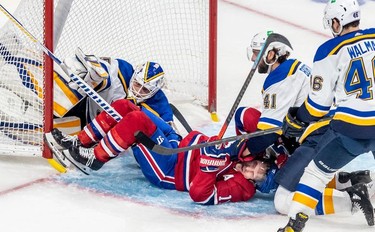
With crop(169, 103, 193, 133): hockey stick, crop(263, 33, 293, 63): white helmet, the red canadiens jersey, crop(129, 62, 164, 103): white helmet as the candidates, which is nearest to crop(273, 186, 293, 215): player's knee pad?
the red canadiens jersey

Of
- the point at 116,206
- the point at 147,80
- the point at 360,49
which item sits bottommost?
the point at 116,206

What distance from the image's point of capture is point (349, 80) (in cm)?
359

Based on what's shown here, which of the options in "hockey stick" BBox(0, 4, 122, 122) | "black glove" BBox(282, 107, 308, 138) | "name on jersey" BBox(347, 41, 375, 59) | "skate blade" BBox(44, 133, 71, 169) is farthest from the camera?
"skate blade" BBox(44, 133, 71, 169)

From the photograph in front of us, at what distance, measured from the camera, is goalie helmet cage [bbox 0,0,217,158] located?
172 inches

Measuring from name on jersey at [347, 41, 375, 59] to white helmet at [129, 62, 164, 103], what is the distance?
40.0 inches

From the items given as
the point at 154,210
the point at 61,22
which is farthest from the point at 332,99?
the point at 61,22

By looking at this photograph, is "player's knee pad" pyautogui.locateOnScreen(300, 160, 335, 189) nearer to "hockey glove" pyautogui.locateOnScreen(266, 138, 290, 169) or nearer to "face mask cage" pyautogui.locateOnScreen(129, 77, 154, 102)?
"hockey glove" pyautogui.locateOnScreen(266, 138, 290, 169)

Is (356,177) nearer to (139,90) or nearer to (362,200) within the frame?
(362,200)

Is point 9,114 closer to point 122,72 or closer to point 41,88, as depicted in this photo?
point 41,88

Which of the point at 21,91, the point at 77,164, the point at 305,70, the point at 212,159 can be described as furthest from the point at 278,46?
the point at 21,91

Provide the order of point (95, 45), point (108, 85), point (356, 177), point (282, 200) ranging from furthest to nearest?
1. point (95, 45)
2. point (108, 85)
3. point (356, 177)
4. point (282, 200)

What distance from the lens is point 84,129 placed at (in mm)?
4340

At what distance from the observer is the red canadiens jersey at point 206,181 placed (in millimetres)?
3965

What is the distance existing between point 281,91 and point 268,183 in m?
0.34
